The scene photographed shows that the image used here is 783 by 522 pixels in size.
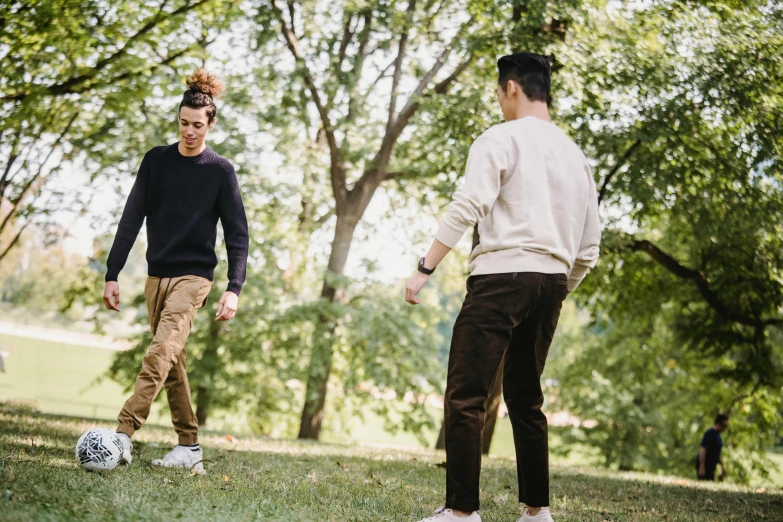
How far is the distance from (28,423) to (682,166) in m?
8.75

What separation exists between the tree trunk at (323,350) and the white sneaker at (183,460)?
10.1 m

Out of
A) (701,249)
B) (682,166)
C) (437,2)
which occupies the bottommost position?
(701,249)

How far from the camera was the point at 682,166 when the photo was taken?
33.6 feet

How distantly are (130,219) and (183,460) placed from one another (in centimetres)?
161

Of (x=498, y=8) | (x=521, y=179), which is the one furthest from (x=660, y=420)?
(x=521, y=179)

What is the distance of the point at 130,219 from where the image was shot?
15.6ft

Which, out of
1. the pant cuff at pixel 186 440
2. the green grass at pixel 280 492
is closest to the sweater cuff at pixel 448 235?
the green grass at pixel 280 492

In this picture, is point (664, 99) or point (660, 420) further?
point (660, 420)

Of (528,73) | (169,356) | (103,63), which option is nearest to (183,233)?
(169,356)

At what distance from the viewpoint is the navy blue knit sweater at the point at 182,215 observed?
466cm

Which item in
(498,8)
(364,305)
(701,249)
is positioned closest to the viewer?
(498,8)

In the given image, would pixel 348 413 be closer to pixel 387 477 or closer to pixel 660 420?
pixel 660 420

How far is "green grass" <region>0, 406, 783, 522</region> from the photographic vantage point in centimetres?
331

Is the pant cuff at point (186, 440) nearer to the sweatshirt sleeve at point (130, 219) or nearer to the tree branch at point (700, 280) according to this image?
the sweatshirt sleeve at point (130, 219)
